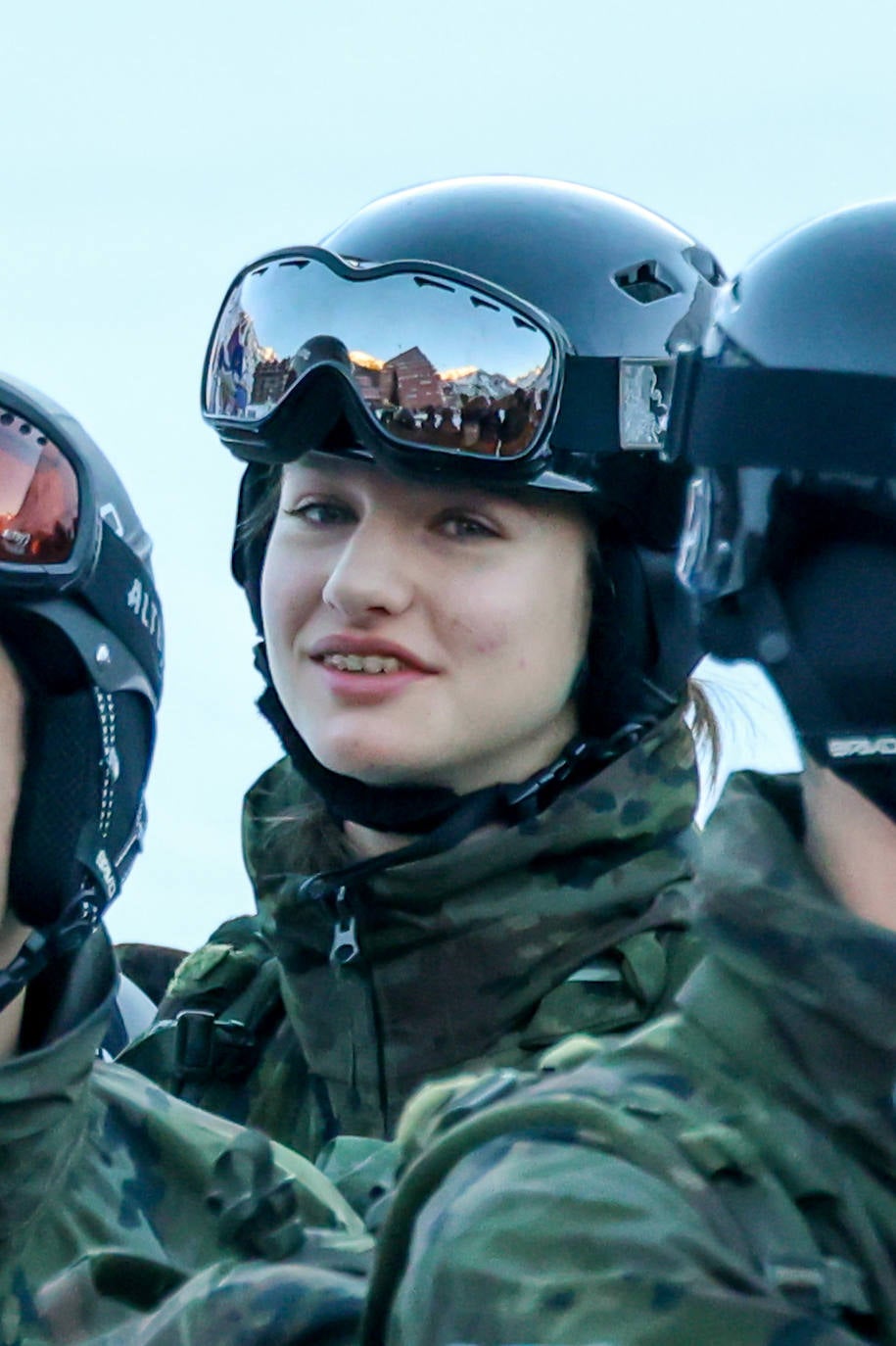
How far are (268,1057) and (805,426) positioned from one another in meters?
1.92

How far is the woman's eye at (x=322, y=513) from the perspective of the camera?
3641mm

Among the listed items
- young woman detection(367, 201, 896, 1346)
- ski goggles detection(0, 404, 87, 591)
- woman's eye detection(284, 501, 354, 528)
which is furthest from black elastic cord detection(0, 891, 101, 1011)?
young woman detection(367, 201, 896, 1346)

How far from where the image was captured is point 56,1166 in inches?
123

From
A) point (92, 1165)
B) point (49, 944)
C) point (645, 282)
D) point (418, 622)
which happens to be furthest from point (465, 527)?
point (92, 1165)

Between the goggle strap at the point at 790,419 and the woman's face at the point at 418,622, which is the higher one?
the goggle strap at the point at 790,419

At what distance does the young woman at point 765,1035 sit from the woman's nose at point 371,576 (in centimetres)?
125

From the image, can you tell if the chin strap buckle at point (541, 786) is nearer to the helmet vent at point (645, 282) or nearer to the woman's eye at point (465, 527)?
the woman's eye at point (465, 527)

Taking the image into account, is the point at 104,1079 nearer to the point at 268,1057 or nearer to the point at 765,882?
the point at 268,1057

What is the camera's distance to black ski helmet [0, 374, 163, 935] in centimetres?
318

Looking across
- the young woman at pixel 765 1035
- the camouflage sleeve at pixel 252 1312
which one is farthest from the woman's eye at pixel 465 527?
the camouflage sleeve at pixel 252 1312

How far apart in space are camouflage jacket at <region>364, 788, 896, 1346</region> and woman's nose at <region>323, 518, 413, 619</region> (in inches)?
59.8

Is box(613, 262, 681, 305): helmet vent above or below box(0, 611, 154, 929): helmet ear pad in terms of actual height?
above

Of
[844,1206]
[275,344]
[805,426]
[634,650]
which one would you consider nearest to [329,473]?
[275,344]

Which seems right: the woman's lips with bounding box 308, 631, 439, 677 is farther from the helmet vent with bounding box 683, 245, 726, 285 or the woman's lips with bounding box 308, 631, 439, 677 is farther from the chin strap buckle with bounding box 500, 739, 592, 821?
the helmet vent with bounding box 683, 245, 726, 285
